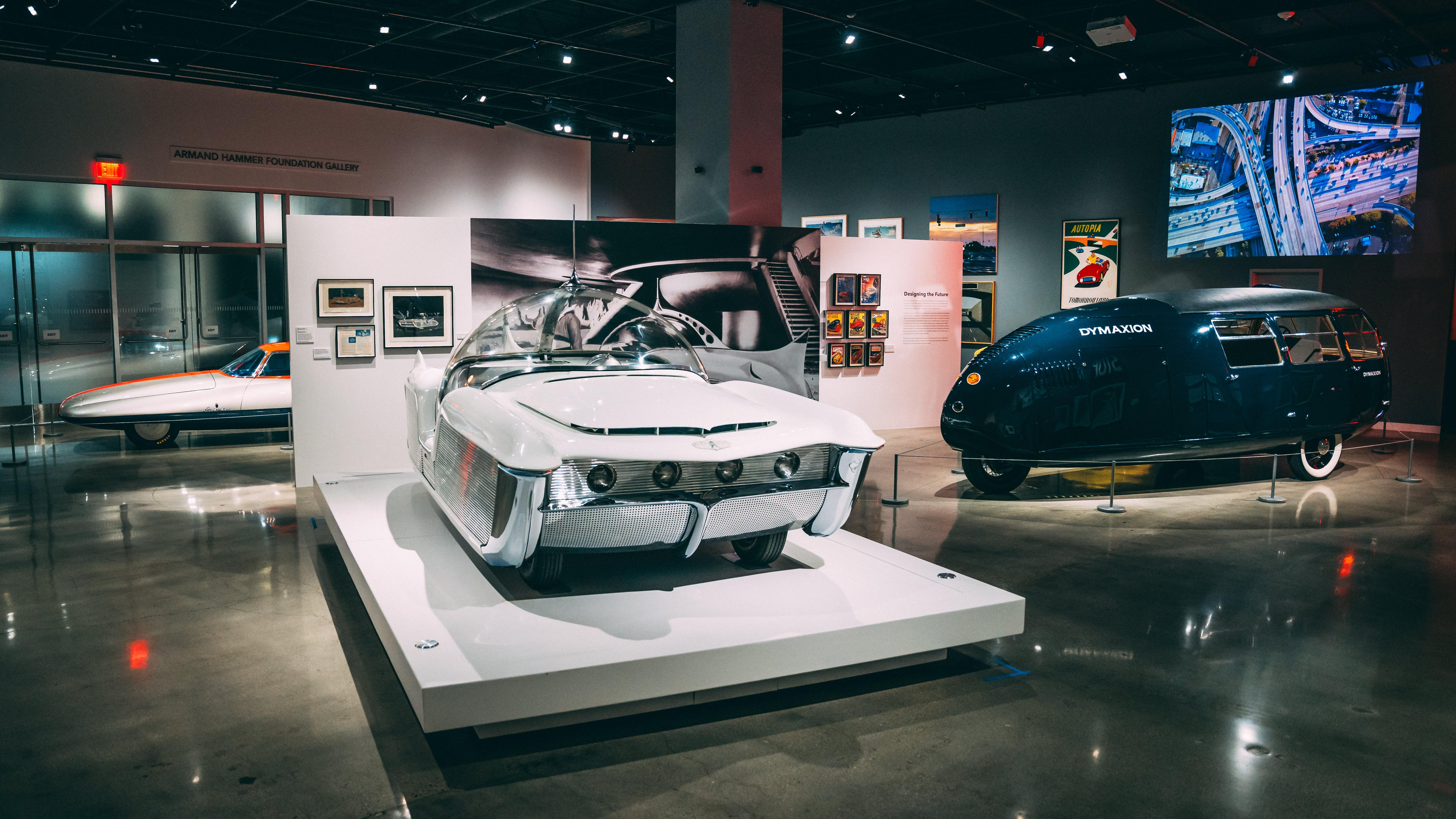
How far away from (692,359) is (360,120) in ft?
36.7

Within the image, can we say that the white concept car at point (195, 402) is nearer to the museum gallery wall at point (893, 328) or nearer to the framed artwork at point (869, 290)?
the museum gallery wall at point (893, 328)

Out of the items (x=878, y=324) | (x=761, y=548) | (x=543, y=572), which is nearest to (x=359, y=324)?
(x=543, y=572)

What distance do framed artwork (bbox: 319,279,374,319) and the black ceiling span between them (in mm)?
3589

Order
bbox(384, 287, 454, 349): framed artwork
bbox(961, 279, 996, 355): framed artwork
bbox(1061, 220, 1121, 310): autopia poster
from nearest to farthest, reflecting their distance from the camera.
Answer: bbox(384, 287, 454, 349): framed artwork
bbox(1061, 220, 1121, 310): autopia poster
bbox(961, 279, 996, 355): framed artwork

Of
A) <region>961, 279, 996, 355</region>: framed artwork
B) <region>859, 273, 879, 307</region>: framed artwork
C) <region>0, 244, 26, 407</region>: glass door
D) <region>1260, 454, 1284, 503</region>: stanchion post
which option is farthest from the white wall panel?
<region>961, 279, 996, 355</region>: framed artwork

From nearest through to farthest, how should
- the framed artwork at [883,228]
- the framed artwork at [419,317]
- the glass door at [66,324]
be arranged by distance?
the framed artwork at [419,317]
the glass door at [66,324]
the framed artwork at [883,228]

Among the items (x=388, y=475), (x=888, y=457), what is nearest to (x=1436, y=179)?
(x=888, y=457)

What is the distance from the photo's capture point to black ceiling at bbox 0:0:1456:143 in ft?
33.4

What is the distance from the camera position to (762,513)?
3764 mm

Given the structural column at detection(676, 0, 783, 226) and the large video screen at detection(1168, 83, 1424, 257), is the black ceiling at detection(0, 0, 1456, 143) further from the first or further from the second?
the large video screen at detection(1168, 83, 1424, 257)

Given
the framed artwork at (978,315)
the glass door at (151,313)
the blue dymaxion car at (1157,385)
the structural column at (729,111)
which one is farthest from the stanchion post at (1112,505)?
the glass door at (151,313)

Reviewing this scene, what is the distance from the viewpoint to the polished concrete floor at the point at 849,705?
2.86 m

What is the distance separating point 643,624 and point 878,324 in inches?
314

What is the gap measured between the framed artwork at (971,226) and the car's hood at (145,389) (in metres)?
10.2
